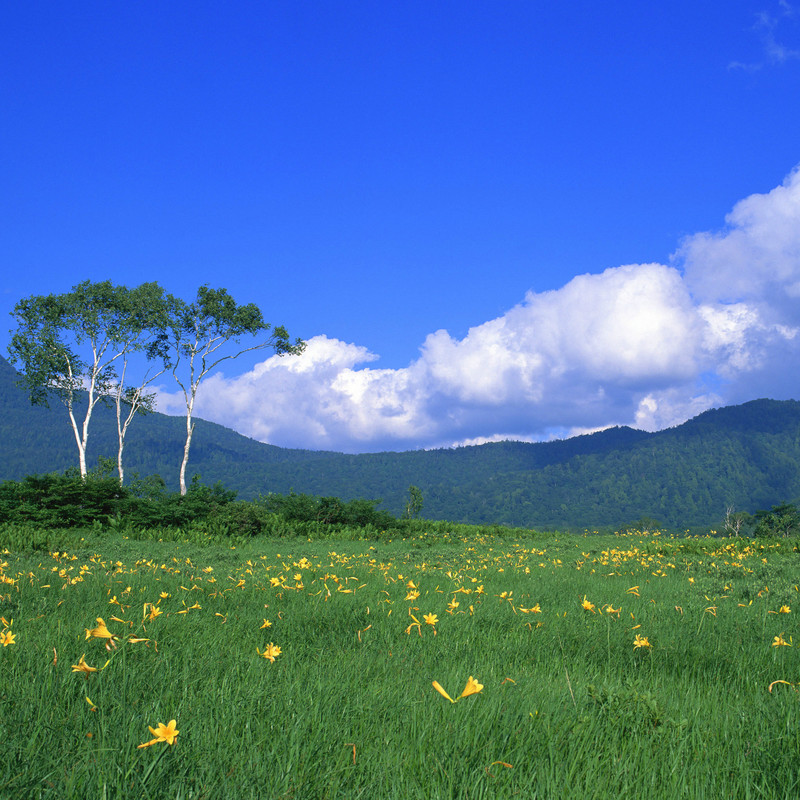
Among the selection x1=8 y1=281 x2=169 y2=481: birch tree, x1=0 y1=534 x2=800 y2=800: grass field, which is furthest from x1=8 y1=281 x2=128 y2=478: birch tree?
x1=0 y1=534 x2=800 y2=800: grass field

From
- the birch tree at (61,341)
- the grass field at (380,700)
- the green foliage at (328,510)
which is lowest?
the green foliage at (328,510)

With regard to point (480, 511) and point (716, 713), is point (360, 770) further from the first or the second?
point (480, 511)

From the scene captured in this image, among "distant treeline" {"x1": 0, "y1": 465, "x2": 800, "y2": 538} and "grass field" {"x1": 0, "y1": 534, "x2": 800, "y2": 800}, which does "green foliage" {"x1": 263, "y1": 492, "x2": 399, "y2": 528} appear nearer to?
"distant treeline" {"x1": 0, "y1": 465, "x2": 800, "y2": 538}

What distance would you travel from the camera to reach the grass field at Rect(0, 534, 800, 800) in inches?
72.2

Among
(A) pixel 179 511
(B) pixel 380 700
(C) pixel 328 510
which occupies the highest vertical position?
(B) pixel 380 700

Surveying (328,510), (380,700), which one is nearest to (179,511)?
(328,510)

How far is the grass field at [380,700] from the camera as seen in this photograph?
72.2 inches

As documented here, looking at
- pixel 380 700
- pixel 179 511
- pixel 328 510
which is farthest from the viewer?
pixel 328 510

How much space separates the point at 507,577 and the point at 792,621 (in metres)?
3.64

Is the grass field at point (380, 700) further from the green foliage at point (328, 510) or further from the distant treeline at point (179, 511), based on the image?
the green foliage at point (328, 510)

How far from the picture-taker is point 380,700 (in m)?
2.55

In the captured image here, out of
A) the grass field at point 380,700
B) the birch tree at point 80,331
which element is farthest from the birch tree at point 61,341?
the grass field at point 380,700

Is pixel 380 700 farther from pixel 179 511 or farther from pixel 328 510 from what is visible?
pixel 328 510

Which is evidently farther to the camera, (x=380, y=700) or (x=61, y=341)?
(x=61, y=341)
